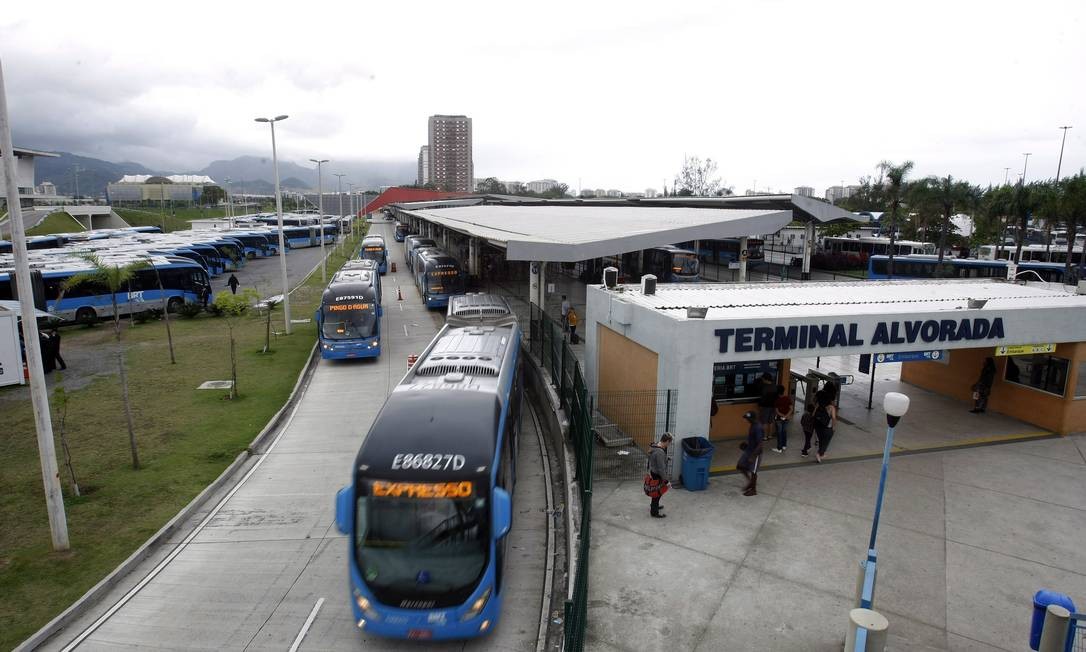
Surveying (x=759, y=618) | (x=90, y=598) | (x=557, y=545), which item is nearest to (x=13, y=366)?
(x=90, y=598)

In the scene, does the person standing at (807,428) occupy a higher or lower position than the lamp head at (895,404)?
lower

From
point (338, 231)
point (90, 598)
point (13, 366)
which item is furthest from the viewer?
point (338, 231)

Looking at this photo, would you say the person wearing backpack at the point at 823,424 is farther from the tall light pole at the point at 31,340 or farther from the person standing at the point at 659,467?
the tall light pole at the point at 31,340

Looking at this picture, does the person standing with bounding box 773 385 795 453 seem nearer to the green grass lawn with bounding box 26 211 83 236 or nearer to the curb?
the curb

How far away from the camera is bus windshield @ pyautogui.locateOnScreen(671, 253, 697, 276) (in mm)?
39875

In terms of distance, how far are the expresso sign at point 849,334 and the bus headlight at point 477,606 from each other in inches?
272

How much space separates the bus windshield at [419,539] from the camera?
768 cm

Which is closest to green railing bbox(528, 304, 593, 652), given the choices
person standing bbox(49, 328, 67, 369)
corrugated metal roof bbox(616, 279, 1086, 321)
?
corrugated metal roof bbox(616, 279, 1086, 321)

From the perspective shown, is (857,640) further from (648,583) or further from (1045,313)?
(1045,313)

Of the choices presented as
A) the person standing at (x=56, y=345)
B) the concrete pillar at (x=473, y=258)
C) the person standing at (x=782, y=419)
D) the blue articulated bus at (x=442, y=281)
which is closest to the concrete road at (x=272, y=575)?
the person standing at (x=782, y=419)

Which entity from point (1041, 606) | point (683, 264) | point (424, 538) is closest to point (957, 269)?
point (683, 264)

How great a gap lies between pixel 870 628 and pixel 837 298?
1058 centimetres

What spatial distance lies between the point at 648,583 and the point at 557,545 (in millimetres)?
1899

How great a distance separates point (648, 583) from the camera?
9.24m
